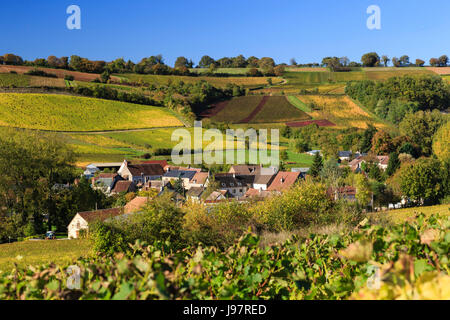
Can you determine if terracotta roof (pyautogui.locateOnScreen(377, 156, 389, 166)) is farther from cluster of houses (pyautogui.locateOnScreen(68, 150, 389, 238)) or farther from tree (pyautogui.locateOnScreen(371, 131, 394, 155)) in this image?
tree (pyautogui.locateOnScreen(371, 131, 394, 155))

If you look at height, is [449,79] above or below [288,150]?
above

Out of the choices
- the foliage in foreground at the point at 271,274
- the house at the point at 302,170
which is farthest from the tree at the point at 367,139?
the foliage in foreground at the point at 271,274

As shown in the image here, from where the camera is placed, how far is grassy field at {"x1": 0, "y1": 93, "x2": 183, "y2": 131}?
269 ft

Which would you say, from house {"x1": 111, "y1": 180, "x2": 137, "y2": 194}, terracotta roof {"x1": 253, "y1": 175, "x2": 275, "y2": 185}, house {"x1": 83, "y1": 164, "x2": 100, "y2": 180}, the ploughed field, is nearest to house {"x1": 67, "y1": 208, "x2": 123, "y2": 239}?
house {"x1": 111, "y1": 180, "x2": 137, "y2": 194}

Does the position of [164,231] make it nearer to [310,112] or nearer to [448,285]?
[448,285]

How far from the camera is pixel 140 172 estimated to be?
69.1 metres

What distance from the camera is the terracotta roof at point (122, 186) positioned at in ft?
200

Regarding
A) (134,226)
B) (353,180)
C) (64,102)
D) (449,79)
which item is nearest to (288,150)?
(353,180)

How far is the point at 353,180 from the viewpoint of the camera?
52.9m

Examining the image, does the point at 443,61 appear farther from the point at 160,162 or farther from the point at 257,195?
the point at 257,195

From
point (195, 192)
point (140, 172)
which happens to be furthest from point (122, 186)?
point (195, 192)

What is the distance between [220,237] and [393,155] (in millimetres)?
46085

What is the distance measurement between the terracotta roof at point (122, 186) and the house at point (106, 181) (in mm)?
882

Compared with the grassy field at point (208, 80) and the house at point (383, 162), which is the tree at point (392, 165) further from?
the grassy field at point (208, 80)
